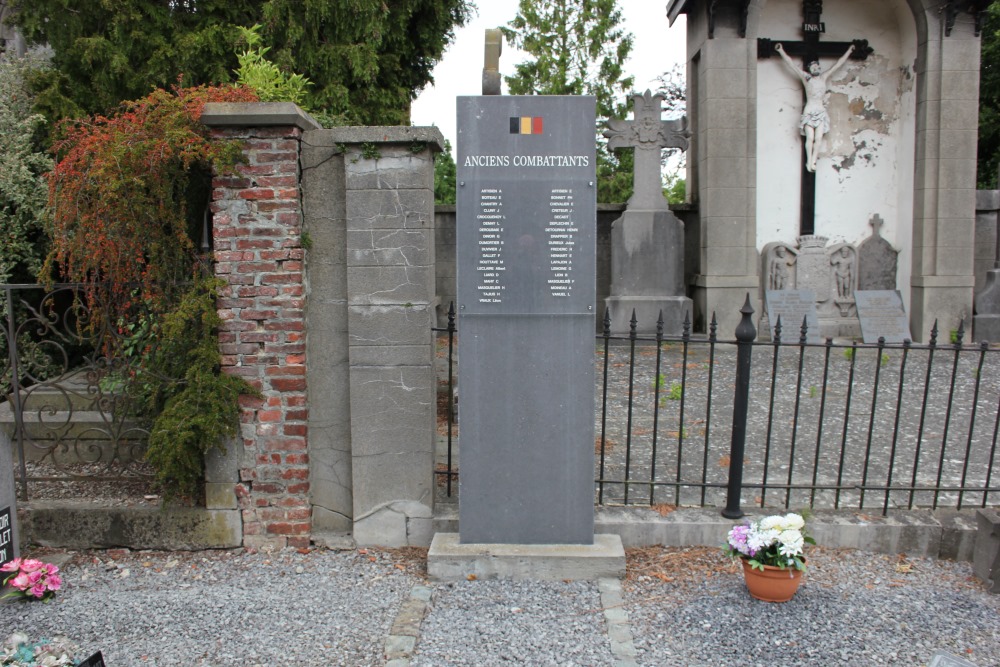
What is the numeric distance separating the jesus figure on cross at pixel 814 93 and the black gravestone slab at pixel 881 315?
97.8 inches

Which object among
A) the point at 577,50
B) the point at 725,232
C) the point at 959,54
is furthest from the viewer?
the point at 577,50

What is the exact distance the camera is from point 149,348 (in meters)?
4.14

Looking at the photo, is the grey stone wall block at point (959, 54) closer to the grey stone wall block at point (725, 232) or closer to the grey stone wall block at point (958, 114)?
the grey stone wall block at point (958, 114)

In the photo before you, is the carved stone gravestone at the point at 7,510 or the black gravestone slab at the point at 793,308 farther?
the black gravestone slab at the point at 793,308

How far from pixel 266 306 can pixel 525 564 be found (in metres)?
1.85

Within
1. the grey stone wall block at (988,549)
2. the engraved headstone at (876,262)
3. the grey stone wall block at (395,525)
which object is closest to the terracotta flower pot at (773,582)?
the grey stone wall block at (988,549)

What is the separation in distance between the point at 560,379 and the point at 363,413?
106 cm

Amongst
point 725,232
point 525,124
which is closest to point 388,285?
point 525,124

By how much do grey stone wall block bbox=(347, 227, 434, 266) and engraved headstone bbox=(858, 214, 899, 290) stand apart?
394 inches

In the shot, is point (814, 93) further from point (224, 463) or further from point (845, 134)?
point (224, 463)

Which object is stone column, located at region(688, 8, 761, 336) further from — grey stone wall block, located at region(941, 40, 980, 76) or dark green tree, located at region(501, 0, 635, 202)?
dark green tree, located at region(501, 0, 635, 202)

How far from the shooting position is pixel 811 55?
1184cm

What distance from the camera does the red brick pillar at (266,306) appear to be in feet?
12.7

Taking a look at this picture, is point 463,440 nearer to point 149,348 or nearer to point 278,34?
point 149,348
